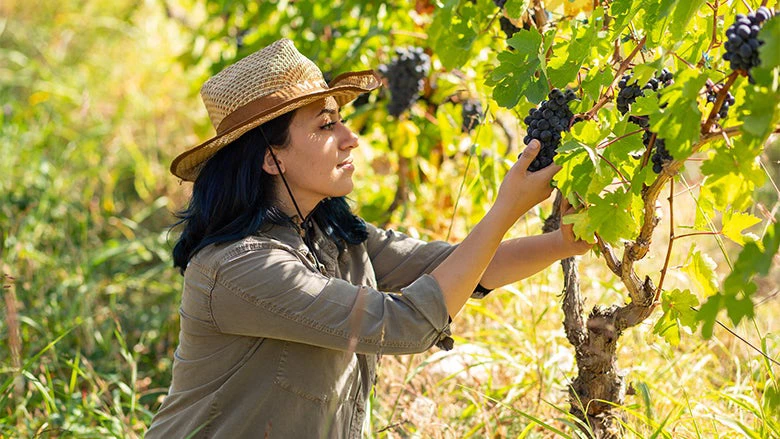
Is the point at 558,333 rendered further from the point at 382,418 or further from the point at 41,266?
the point at 41,266

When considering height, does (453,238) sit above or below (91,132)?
below

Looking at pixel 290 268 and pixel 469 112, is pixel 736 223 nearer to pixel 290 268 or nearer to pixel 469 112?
pixel 290 268

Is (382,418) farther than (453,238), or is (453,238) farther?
(453,238)

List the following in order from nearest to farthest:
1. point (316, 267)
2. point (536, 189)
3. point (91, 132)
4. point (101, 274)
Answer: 1. point (536, 189)
2. point (316, 267)
3. point (101, 274)
4. point (91, 132)

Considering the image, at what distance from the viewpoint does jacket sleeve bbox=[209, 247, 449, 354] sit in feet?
6.91

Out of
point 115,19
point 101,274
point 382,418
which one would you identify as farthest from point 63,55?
point 382,418

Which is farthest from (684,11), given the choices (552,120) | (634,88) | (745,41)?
(552,120)

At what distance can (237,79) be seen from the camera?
2.49 metres

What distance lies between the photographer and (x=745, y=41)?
1.45 meters

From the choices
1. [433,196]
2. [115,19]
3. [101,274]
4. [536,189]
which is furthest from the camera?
[115,19]

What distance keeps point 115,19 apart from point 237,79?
6575mm

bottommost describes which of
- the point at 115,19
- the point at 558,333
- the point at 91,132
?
the point at 558,333

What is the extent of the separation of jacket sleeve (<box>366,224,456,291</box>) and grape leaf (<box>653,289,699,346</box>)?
0.79m

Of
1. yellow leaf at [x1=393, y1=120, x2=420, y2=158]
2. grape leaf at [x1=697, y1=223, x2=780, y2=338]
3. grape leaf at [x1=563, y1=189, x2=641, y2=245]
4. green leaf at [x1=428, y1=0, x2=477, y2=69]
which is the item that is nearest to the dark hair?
green leaf at [x1=428, y1=0, x2=477, y2=69]
